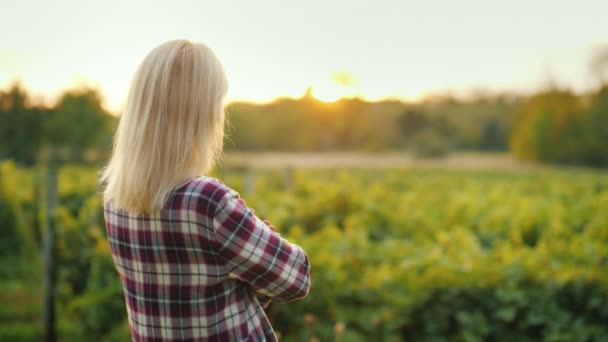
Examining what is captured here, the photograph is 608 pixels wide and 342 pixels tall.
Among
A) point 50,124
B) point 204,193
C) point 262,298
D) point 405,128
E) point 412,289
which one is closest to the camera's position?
point 204,193

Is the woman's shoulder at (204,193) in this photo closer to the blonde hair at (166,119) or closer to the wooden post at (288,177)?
the blonde hair at (166,119)

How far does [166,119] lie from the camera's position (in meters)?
1.34

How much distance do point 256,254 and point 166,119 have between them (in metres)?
0.41

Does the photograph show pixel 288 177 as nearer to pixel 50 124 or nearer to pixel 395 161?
pixel 395 161

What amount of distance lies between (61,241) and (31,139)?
2140 centimetres

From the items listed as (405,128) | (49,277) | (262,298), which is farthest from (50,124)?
(262,298)

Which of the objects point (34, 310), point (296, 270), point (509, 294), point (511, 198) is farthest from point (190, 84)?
point (511, 198)

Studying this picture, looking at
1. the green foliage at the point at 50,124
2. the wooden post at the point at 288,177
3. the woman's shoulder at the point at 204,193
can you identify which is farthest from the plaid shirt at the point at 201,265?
the green foliage at the point at 50,124

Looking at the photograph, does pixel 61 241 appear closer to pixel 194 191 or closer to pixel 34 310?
pixel 34 310

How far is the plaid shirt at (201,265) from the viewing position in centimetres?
131

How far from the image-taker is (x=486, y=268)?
336cm

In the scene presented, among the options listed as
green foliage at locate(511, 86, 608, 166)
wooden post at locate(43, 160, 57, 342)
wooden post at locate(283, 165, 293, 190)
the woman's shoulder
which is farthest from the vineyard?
green foliage at locate(511, 86, 608, 166)

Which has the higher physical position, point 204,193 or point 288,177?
point 204,193

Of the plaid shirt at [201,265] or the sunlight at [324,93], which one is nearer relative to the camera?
the plaid shirt at [201,265]
